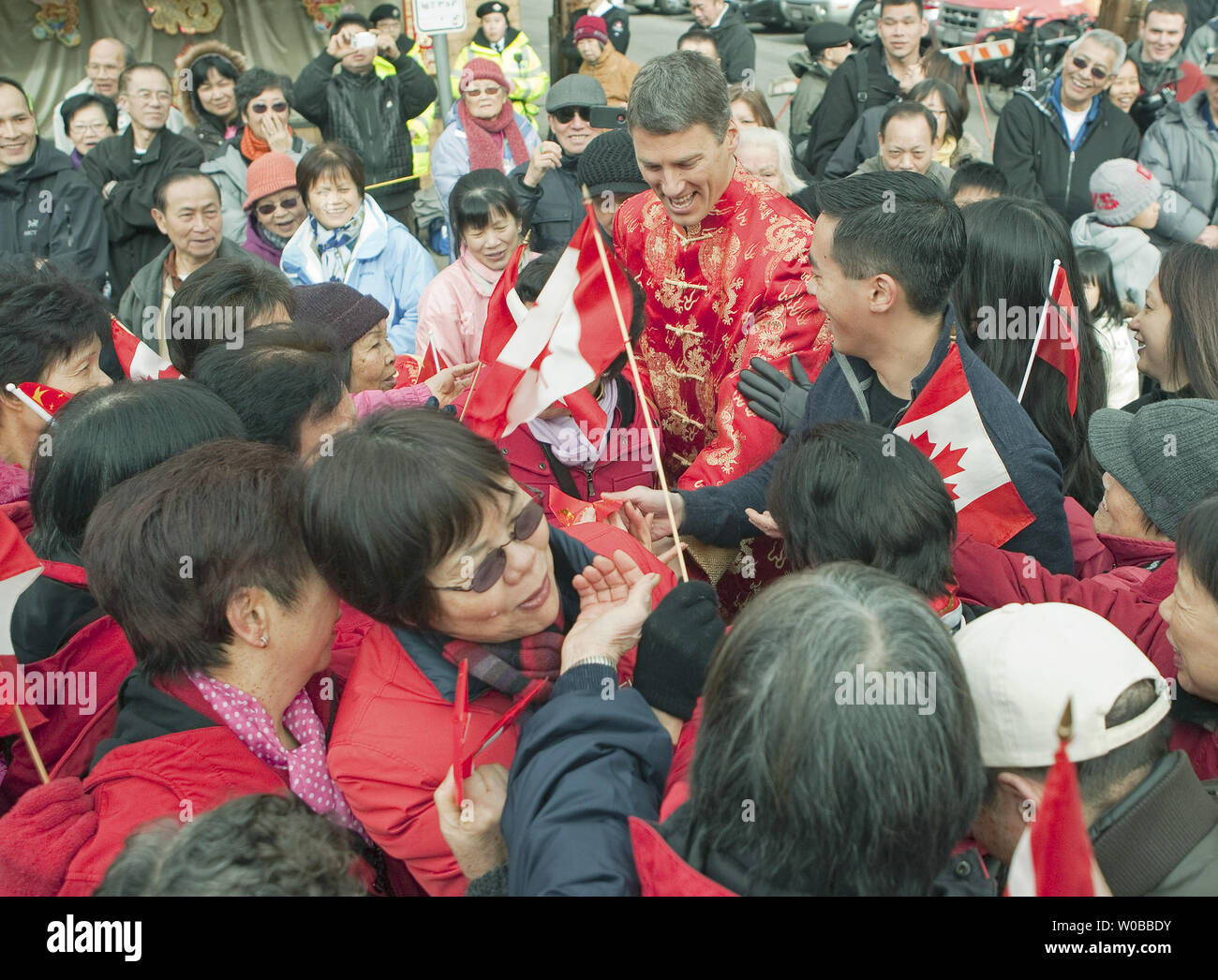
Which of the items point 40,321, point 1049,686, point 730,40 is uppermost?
point 1049,686

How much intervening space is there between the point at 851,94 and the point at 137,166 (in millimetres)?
4441

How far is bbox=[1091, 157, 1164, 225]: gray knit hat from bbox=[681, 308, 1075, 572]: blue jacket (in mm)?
3726

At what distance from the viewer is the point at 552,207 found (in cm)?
577

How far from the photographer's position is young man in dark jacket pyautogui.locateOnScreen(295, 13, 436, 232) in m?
7.55

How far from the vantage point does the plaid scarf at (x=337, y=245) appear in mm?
5344

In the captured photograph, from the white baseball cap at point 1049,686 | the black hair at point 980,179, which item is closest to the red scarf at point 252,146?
the black hair at point 980,179

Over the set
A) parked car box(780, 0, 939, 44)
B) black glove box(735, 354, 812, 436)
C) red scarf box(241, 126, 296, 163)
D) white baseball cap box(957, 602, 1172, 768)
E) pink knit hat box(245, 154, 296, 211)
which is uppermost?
white baseball cap box(957, 602, 1172, 768)

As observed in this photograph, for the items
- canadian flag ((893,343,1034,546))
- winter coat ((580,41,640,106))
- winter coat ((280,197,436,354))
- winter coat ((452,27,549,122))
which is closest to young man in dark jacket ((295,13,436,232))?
winter coat ((452,27,549,122))

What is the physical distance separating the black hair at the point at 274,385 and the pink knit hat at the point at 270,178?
320cm

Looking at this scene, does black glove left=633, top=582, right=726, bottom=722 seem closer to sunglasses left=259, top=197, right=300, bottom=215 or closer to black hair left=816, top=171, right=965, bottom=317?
black hair left=816, top=171, right=965, bottom=317

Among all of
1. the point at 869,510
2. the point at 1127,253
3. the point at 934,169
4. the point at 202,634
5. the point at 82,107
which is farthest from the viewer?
the point at 82,107

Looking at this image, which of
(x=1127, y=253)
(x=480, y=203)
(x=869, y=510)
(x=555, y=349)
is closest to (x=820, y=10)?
(x=1127, y=253)

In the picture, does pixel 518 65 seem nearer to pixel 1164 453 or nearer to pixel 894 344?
pixel 894 344

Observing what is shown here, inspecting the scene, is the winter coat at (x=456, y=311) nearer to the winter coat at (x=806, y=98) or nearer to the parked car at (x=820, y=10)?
the winter coat at (x=806, y=98)
